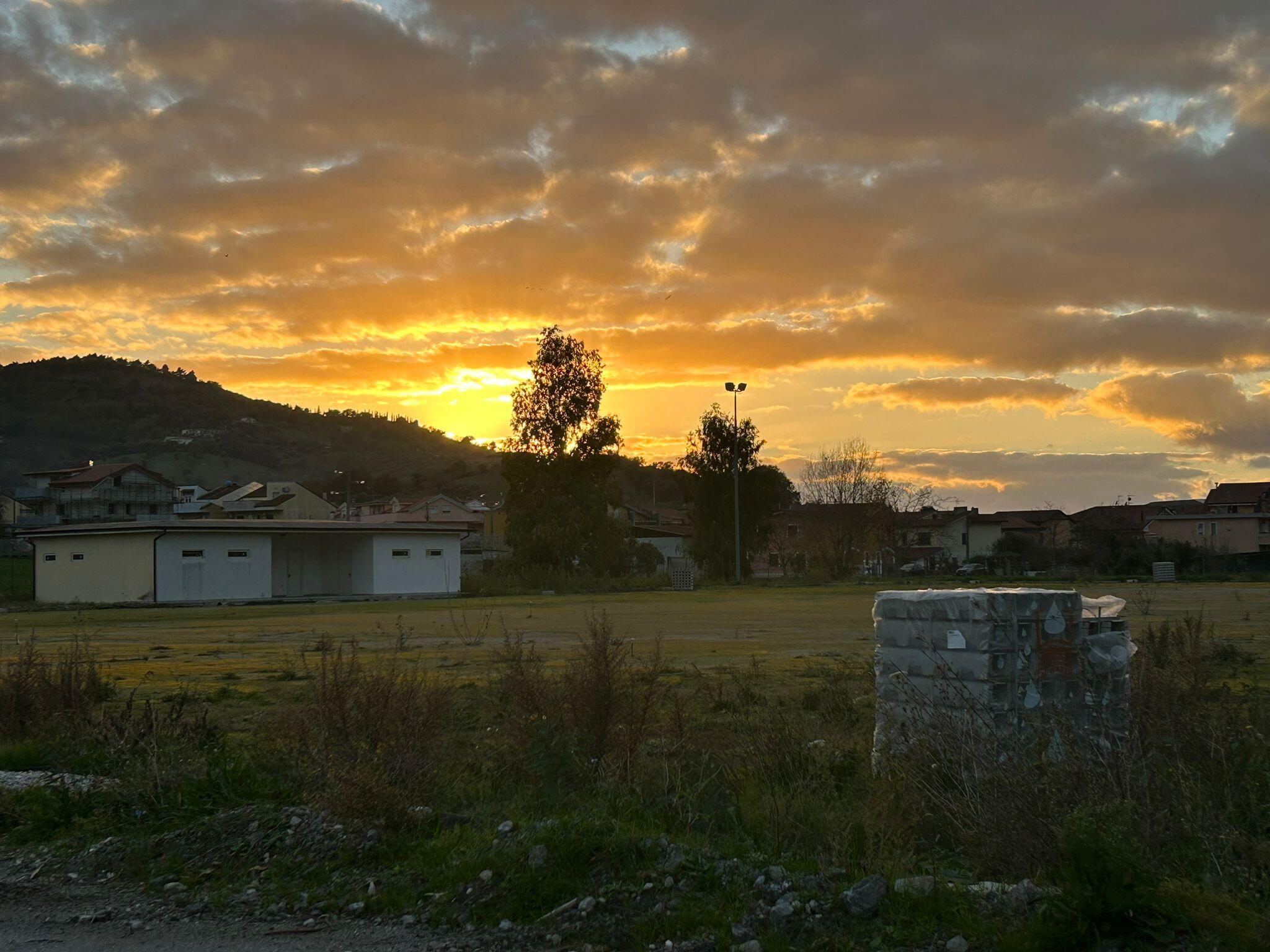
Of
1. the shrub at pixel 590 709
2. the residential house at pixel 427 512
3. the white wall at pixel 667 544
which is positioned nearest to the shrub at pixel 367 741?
the shrub at pixel 590 709

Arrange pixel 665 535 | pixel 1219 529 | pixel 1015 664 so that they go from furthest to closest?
pixel 1219 529
pixel 665 535
pixel 1015 664

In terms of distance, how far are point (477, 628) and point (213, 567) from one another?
80.1 feet

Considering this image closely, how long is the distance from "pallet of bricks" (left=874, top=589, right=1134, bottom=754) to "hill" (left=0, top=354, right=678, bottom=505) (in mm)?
126340

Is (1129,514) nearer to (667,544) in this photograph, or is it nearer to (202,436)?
(667,544)

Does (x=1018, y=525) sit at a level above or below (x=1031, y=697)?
above

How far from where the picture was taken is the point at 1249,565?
62.5 meters

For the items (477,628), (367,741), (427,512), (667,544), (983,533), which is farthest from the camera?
(983,533)

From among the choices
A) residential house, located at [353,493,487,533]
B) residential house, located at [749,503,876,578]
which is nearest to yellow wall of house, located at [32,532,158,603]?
residential house, located at [749,503,876,578]

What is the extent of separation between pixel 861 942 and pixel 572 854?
4.80 feet

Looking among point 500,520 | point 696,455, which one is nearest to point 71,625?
point 696,455

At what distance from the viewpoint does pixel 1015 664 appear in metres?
6.77

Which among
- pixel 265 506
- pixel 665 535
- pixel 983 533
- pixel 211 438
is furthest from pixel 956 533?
pixel 211 438

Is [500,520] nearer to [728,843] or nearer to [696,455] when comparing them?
[696,455]

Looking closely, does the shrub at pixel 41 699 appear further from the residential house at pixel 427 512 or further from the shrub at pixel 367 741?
the residential house at pixel 427 512
